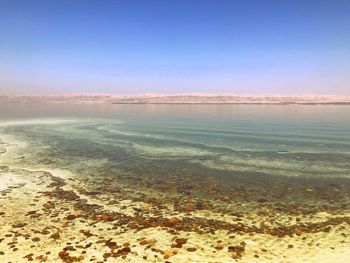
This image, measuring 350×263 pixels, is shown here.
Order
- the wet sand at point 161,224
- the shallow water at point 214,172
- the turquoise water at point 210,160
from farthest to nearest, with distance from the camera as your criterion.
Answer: the turquoise water at point 210,160
the shallow water at point 214,172
the wet sand at point 161,224

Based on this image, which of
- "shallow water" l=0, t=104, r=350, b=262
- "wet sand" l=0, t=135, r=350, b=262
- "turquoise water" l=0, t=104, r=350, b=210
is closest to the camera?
"wet sand" l=0, t=135, r=350, b=262

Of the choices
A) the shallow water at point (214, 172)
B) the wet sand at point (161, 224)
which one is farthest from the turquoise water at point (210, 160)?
the wet sand at point (161, 224)

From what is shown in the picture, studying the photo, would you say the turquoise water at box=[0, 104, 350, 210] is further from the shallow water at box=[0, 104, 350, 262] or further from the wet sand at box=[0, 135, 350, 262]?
the wet sand at box=[0, 135, 350, 262]

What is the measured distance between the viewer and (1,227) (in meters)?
13.8

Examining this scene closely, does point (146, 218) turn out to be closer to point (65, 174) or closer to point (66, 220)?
point (66, 220)

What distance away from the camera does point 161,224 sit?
1449cm

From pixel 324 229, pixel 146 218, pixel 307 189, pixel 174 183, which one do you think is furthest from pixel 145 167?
pixel 324 229

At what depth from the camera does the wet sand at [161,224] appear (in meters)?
11.8

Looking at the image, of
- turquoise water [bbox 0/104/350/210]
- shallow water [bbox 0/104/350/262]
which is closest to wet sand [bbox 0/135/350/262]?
shallow water [bbox 0/104/350/262]

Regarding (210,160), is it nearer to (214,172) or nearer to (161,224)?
(214,172)

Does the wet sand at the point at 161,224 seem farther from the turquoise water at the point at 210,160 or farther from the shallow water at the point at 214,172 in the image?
the turquoise water at the point at 210,160

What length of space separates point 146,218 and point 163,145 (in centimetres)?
2157

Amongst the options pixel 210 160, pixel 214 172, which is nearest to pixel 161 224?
pixel 214 172

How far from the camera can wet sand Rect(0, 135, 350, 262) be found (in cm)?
1185
